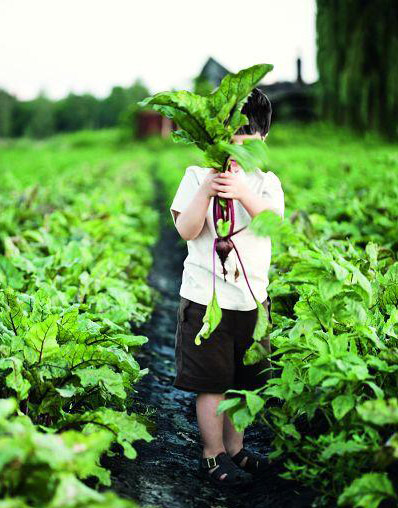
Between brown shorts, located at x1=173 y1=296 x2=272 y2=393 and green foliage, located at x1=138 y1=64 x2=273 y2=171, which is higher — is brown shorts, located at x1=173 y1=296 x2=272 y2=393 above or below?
below

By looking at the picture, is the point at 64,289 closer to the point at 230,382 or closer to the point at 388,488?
the point at 230,382

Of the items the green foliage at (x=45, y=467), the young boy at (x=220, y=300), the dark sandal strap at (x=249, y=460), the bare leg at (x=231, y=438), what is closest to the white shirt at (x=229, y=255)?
the young boy at (x=220, y=300)

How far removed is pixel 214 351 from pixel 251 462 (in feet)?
1.59

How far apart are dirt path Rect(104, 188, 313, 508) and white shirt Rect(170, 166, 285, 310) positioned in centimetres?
68

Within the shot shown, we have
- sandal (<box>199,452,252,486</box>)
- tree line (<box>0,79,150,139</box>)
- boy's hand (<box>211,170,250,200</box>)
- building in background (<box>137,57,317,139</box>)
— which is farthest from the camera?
tree line (<box>0,79,150,139</box>)

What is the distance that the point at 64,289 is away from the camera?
347 cm

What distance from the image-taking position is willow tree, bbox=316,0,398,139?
22031mm

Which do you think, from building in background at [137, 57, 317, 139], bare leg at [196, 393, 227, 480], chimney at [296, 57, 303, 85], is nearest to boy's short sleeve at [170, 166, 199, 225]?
bare leg at [196, 393, 227, 480]

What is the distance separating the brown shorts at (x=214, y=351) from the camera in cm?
242

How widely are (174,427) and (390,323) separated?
45.0 inches

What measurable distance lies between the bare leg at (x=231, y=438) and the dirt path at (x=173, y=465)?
6.4 inches

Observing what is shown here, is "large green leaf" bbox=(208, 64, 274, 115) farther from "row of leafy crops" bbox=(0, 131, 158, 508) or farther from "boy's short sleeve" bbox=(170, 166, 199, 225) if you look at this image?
"row of leafy crops" bbox=(0, 131, 158, 508)

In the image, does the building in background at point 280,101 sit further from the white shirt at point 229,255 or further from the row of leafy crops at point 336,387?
the row of leafy crops at point 336,387

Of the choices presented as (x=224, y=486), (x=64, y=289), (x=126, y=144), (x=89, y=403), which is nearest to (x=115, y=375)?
(x=89, y=403)
